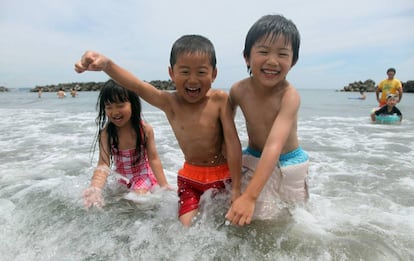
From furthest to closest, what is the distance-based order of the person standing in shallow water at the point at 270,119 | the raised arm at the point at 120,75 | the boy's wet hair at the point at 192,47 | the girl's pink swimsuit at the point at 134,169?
the girl's pink swimsuit at the point at 134,169
the boy's wet hair at the point at 192,47
the raised arm at the point at 120,75
the person standing in shallow water at the point at 270,119

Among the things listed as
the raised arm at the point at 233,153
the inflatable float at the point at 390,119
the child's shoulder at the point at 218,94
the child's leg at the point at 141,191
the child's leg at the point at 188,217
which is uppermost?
the child's shoulder at the point at 218,94

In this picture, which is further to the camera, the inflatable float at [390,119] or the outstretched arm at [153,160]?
the inflatable float at [390,119]

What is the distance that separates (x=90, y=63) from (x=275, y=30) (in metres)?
1.21

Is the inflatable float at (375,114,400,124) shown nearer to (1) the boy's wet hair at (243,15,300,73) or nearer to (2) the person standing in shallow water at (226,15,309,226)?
(2) the person standing in shallow water at (226,15,309,226)

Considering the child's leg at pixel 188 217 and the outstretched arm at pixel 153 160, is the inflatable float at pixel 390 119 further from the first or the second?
the child's leg at pixel 188 217

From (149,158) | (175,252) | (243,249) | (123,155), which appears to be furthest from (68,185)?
(243,249)

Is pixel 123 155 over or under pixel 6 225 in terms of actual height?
over

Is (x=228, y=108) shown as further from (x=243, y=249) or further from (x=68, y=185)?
(x=68, y=185)

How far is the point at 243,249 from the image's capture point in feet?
6.98

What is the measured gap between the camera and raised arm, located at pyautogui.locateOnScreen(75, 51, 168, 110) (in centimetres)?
215

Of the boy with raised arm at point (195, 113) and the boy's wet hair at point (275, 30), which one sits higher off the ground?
the boy's wet hair at point (275, 30)

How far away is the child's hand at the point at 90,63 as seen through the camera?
6.97ft

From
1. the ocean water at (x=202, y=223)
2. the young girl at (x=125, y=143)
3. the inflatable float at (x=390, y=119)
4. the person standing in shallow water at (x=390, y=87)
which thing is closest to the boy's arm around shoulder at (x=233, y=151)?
the ocean water at (x=202, y=223)

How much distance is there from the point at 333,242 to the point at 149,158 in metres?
1.94
